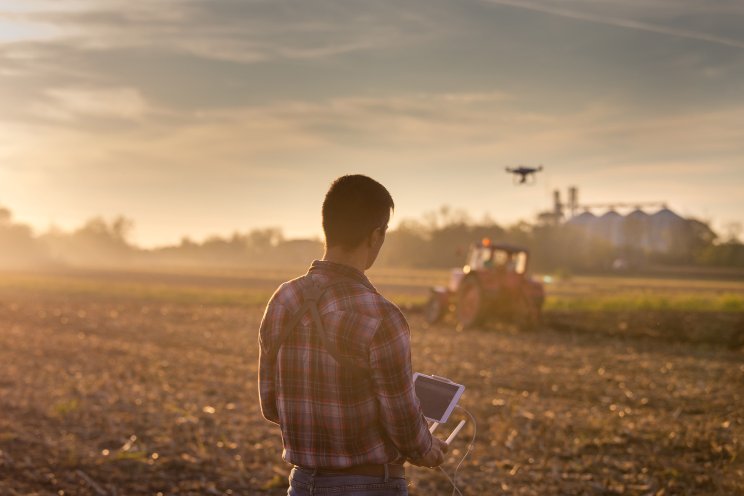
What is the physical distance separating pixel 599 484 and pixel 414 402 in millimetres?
4560

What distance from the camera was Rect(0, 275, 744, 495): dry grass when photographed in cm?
646

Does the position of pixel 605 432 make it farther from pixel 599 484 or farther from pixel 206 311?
pixel 206 311

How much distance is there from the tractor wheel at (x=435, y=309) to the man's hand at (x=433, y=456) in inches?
658

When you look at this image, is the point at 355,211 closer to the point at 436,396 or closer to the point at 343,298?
the point at 343,298

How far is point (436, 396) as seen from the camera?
2660 mm

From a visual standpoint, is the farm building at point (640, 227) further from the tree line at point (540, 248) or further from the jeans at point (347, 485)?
the jeans at point (347, 485)

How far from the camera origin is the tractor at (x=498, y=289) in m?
17.1

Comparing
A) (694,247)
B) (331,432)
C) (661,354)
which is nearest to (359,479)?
(331,432)

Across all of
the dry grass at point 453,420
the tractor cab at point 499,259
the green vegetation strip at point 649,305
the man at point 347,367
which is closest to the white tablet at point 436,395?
the man at point 347,367

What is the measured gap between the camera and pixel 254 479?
6.42 metres

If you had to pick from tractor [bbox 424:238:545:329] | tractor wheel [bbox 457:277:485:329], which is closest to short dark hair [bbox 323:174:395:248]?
tractor [bbox 424:238:545:329]

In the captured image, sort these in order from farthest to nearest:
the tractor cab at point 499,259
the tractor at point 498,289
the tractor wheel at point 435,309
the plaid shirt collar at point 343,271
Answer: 1. the tractor wheel at point 435,309
2. the tractor cab at point 499,259
3. the tractor at point 498,289
4. the plaid shirt collar at point 343,271

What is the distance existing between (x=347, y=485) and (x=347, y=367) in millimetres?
398

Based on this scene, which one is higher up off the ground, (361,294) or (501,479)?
(361,294)
